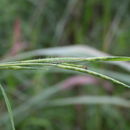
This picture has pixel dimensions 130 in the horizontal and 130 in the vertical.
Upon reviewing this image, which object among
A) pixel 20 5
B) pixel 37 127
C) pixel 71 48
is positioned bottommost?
pixel 37 127

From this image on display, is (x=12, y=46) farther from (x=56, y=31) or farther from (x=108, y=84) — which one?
(x=108, y=84)

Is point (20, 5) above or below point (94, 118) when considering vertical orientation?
above

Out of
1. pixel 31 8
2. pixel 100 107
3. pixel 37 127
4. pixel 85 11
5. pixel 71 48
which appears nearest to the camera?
pixel 71 48

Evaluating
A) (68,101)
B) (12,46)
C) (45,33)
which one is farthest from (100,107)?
(45,33)

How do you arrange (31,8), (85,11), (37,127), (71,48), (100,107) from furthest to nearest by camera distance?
(31,8)
(85,11)
(100,107)
(37,127)
(71,48)

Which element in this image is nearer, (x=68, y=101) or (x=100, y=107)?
(x=68, y=101)

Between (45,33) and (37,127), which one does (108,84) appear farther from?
(45,33)
